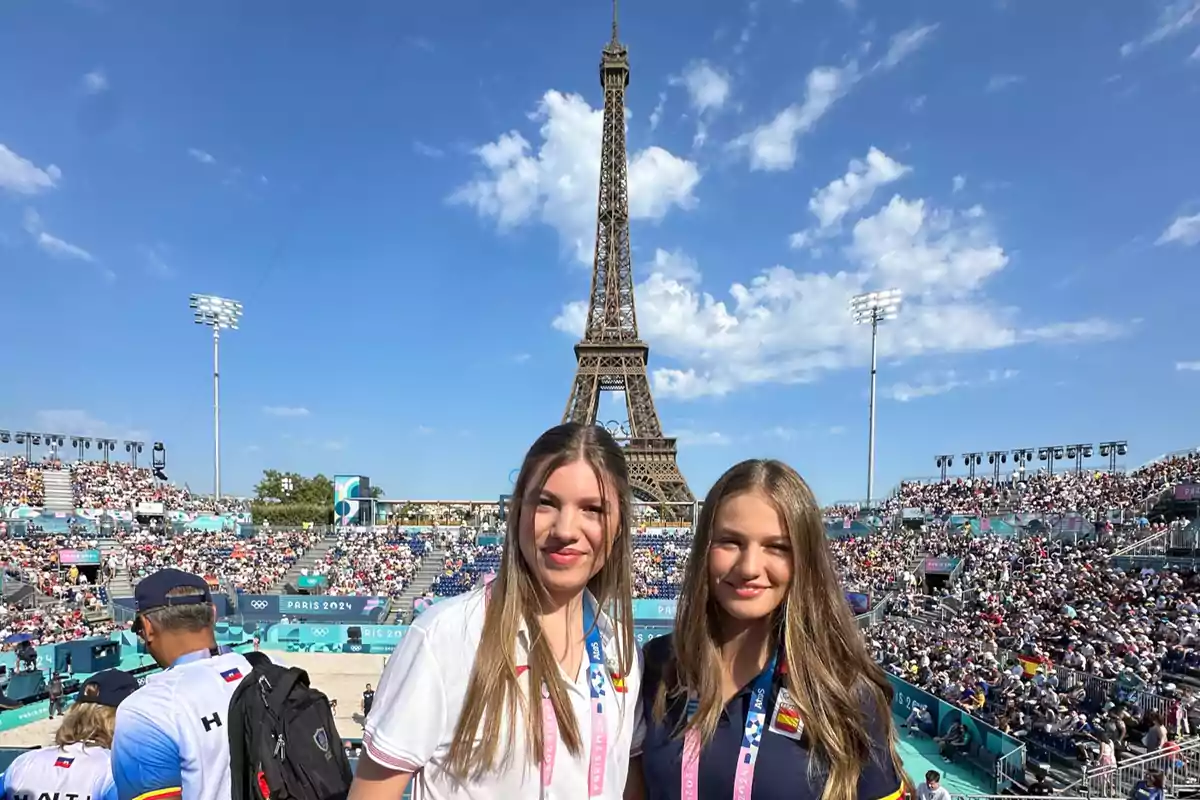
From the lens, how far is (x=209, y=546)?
1152 inches

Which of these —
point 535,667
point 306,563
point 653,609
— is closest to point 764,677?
point 535,667

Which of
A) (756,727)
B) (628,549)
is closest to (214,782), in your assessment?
(628,549)

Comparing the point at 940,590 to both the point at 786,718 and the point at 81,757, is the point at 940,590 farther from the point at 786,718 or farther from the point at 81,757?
the point at 81,757

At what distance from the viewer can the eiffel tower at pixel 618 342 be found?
1462 inches

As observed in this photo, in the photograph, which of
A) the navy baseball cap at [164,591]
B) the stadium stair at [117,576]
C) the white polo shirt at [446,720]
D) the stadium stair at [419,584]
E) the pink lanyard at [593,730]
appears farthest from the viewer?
the stadium stair at [117,576]

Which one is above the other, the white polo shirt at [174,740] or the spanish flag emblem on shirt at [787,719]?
the spanish flag emblem on shirt at [787,719]

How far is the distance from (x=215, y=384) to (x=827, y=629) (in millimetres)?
47958

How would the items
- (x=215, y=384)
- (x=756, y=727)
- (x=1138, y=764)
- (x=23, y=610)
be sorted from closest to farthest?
(x=756, y=727), (x=1138, y=764), (x=23, y=610), (x=215, y=384)

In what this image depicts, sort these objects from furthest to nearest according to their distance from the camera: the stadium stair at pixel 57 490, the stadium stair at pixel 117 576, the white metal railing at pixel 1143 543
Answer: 1. the stadium stair at pixel 57 490
2. the stadium stair at pixel 117 576
3. the white metal railing at pixel 1143 543

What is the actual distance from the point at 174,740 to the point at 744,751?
1878 mm

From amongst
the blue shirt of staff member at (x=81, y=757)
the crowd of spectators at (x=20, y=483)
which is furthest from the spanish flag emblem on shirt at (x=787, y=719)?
the crowd of spectators at (x=20, y=483)

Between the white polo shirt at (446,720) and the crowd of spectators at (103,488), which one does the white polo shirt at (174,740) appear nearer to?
the white polo shirt at (446,720)

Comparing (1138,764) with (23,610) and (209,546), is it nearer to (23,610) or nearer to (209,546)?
(23,610)

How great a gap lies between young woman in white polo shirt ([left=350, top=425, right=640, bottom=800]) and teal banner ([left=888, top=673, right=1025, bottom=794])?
24.7ft
